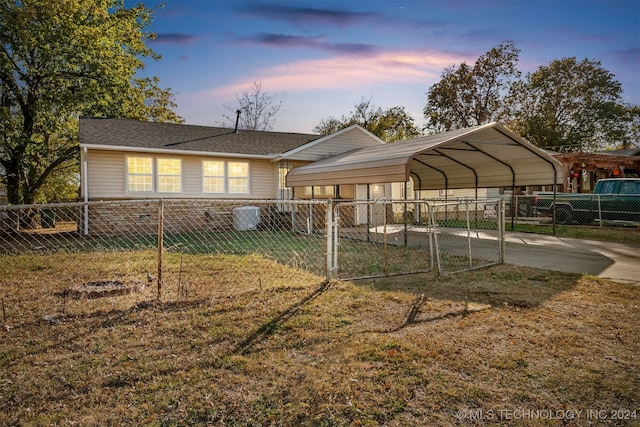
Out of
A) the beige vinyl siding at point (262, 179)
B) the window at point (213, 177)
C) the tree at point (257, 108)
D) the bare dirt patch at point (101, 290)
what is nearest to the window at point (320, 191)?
the beige vinyl siding at point (262, 179)

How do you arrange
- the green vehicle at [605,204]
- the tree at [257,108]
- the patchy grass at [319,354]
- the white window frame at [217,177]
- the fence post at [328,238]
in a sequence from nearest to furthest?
the patchy grass at [319,354]
the fence post at [328,238]
the green vehicle at [605,204]
the white window frame at [217,177]
the tree at [257,108]

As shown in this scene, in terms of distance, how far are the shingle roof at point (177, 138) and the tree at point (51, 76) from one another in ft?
4.89

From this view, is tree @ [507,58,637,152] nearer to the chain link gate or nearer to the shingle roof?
the shingle roof

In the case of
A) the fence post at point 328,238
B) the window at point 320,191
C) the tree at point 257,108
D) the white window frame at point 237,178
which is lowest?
the fence post at point 328,238

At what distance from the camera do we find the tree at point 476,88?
35156 mm

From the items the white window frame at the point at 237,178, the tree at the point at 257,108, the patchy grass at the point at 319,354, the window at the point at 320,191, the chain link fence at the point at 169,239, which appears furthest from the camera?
the tree at the point at 257,108

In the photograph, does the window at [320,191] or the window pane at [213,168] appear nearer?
the window pane at [213,168]

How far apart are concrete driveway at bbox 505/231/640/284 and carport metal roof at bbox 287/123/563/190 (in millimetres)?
2421

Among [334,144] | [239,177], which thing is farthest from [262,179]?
[334,144]

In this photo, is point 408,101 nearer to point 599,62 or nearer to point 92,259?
point 599,62

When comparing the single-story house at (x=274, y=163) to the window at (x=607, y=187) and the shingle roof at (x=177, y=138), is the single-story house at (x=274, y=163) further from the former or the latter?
the window at (x=607, y=187)

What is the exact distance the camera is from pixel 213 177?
54.0ft

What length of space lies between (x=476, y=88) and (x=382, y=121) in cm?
966

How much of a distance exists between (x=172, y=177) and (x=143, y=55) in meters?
9.34
